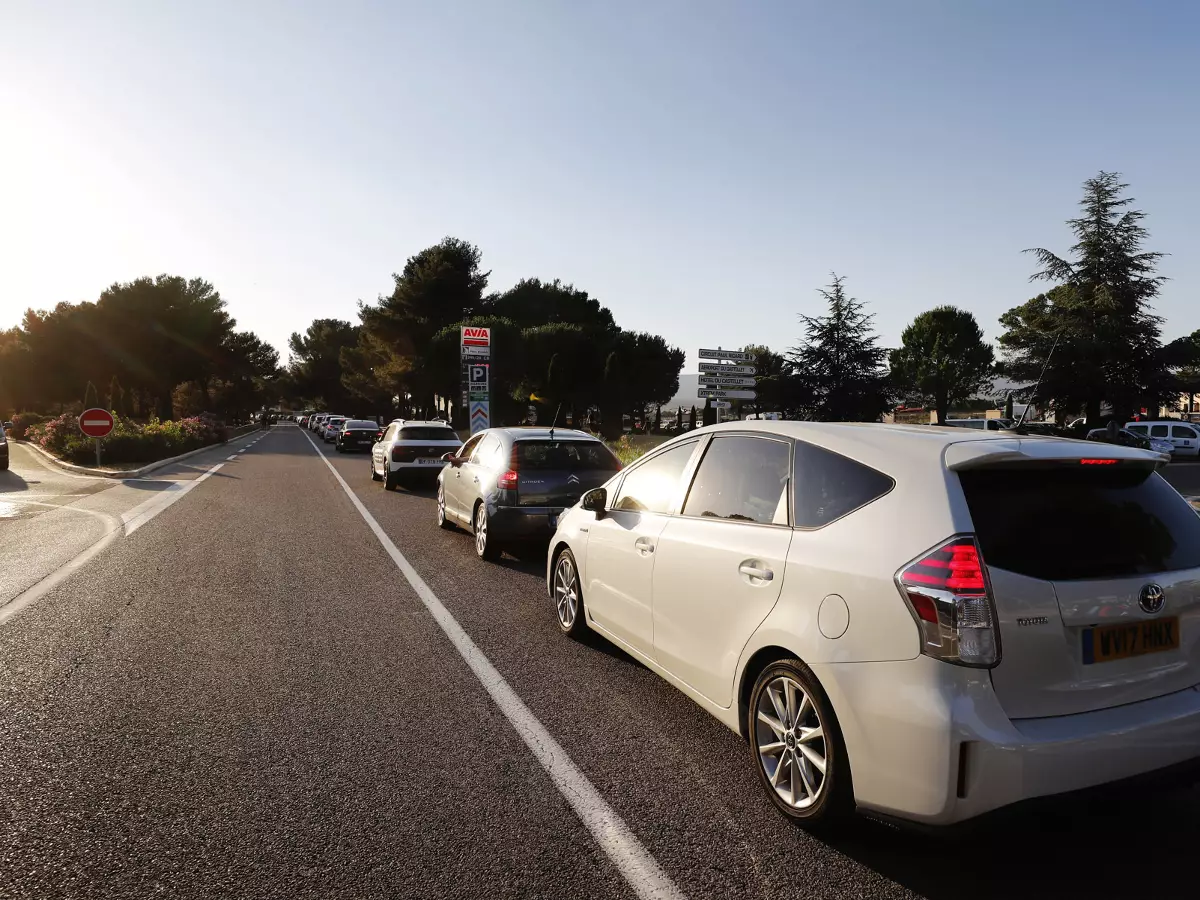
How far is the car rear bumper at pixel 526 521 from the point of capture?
349 inches

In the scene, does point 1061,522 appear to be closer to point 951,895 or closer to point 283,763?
point 951,895

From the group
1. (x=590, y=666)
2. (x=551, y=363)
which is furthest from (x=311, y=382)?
(x=590, y=666)

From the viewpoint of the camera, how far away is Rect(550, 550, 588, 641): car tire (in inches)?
228

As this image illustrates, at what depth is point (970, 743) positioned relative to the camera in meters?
2.59

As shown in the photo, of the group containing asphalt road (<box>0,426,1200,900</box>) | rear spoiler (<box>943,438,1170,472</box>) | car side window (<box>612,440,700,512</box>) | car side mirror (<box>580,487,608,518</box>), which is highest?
rear spoiler (<box>943,438,1170,472</box>)

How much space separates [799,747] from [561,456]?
20.6 ft

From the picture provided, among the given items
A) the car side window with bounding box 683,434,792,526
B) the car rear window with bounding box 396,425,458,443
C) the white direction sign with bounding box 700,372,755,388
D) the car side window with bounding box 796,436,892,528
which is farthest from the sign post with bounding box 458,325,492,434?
the car side window with bounding box 796,436,892,528

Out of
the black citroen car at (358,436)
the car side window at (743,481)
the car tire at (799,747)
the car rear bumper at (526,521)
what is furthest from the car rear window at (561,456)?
the black citroen car at (358,436)

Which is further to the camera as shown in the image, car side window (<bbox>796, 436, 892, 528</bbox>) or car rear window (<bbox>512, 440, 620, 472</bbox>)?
car rear window (<bbox>512, 440, 620, 472</bbox>)

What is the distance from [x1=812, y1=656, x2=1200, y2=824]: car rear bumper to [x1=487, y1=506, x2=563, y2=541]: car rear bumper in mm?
6157

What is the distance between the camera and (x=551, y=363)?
161 ft

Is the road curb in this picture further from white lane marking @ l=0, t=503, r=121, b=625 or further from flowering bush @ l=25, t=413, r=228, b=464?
white lane marking @ l=0, t=503, r=121, b=625

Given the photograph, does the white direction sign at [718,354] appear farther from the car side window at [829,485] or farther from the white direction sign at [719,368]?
the car side window at [829,485]

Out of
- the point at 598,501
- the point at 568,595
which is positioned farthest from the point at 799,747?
the point at 568,595
